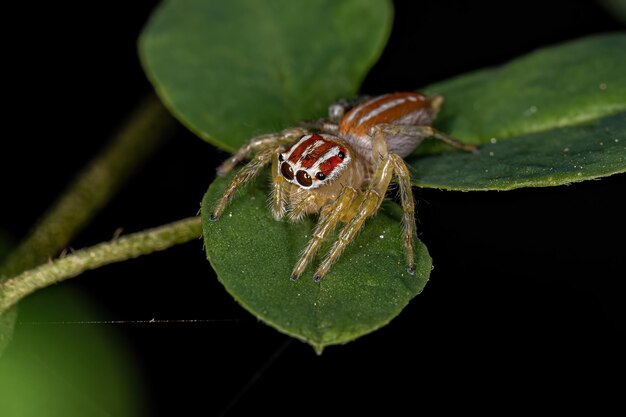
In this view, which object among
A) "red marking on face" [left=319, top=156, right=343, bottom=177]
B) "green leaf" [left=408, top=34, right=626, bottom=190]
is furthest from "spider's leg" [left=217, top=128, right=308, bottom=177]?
"green leaf" [left=408, top=34, right=626, bottom=190]

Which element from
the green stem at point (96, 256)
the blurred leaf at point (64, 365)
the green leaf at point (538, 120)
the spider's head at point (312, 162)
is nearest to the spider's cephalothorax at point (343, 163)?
the spider's head at point (312, 162)

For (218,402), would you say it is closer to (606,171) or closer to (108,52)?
(606,171)

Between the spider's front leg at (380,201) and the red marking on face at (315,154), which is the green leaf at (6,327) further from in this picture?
the red marking on face at (315,154)

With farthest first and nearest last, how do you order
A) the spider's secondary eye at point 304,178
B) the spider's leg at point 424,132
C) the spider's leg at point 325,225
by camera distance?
the spider's leg at point 424,132 → the spider's secondary eye at point 304,178 → the spider's leg at point 325,225

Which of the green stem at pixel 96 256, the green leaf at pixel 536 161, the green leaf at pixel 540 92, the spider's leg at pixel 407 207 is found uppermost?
the green stem at pixel 96 256

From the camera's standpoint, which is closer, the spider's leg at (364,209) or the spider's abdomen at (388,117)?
the spider's leg at (364,209)

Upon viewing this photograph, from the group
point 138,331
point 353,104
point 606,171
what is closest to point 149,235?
point 138,331

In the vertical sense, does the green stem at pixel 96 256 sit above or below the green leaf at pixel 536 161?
above

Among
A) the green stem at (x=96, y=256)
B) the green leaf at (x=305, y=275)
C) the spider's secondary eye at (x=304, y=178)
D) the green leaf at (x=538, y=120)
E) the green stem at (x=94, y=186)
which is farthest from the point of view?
the green stem at (x=94, y=186)
